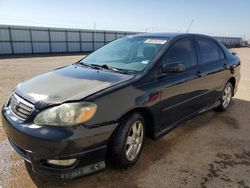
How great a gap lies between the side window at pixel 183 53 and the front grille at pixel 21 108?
6.14 feet

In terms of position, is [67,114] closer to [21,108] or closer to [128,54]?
[21,108]

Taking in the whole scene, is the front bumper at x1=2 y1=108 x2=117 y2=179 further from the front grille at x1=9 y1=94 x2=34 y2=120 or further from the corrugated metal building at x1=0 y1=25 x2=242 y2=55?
the corrugated metal building at x1=0 y1=25 x2=242 y2=55

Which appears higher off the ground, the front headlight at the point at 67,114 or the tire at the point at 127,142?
the front headlight at the point at 67,114

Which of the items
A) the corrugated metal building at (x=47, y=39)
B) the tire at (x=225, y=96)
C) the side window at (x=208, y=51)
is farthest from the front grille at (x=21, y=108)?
the corrugated metal building at (x=47, y=39)

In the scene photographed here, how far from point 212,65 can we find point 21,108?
130 inches

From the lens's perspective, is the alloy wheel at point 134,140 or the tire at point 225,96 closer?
the alloy wheel at point 134,140

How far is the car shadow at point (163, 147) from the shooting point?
8.50 ft

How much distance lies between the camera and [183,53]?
368 cm

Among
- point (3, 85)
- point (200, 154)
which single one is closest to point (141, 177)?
point (200, 154)

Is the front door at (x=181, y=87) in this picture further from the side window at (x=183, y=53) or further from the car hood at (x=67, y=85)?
the car hood at (x=67, y=85)

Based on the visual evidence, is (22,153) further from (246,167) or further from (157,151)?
(246,167)

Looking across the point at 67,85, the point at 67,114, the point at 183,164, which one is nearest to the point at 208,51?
the point at 183,164

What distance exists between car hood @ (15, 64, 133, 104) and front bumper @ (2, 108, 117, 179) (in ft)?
1.08

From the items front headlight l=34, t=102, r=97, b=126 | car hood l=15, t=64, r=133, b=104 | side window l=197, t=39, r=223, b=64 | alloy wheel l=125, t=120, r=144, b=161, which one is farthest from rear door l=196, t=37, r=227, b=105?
front headlight l=34, t=102, r=97, b=126
